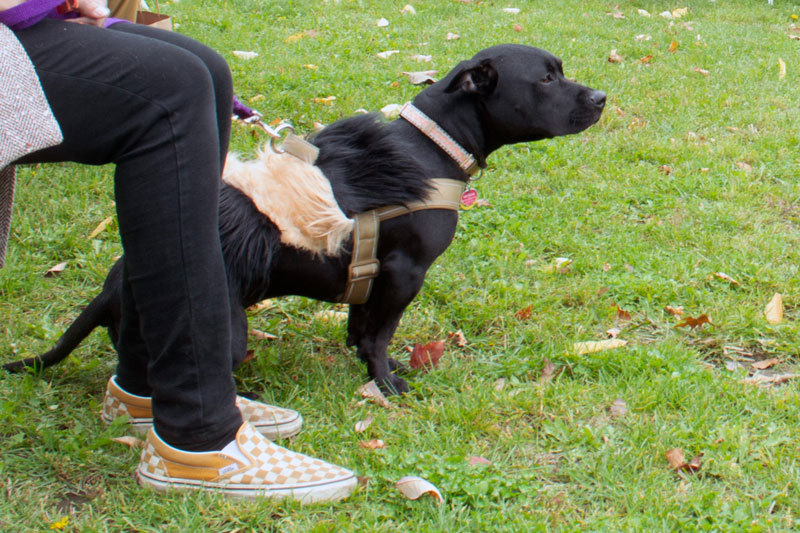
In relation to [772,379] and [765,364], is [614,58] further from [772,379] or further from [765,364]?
[772,379]

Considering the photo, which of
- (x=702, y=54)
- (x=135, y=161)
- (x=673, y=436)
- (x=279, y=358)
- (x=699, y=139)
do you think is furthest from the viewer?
(x=702, y=54)

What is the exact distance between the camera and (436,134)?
260 cm

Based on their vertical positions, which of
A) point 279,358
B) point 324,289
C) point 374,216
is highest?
point 374,216

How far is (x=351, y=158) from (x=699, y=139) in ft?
10.4

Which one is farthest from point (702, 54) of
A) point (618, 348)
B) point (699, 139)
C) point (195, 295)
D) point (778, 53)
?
point (195, 295)

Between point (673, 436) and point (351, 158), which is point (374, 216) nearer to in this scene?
point (351, 158)

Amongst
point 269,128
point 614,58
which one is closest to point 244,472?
point 269,128

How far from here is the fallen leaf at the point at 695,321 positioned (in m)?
3.02

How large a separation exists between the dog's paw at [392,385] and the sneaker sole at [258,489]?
0.64 metres

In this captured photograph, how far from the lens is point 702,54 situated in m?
6.44

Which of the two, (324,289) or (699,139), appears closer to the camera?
(324,289)

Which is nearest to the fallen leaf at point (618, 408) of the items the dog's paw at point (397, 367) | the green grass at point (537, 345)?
the green grass at point (537, 345)

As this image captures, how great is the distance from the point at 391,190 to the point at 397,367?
717 millimetres

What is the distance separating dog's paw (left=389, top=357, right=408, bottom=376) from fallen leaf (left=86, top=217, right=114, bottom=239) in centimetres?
162
